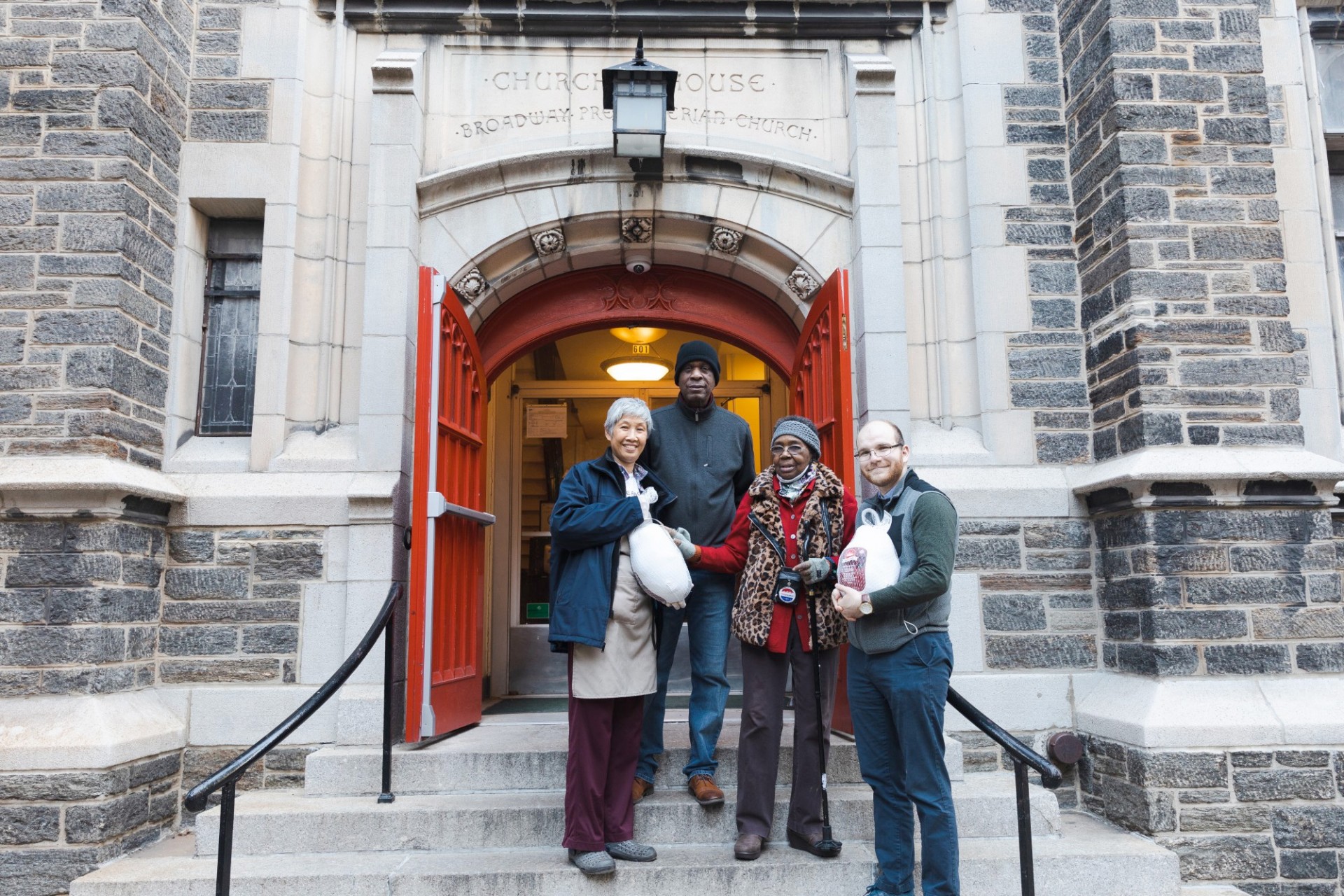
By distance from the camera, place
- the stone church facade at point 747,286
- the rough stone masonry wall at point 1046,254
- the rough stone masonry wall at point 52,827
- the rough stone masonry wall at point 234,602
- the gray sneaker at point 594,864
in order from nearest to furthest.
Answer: the gray sneaker at point 594,864 < the rough stone masonry wall at point 52,827 < the stone church facade at point 747,286 < the rough stone masonry wall at point 234,602 < the rough stone masonry wall at point 1046,254

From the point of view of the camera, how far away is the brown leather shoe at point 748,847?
3.52 meters

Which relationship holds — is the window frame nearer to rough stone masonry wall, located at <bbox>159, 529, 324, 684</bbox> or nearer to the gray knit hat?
rough stone masonry wall, located at <bbox>159, 529, 324, 684</bbox>

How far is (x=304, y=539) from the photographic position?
477 cm

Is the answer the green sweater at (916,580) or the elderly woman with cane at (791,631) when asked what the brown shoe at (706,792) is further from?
the green sweater at (916,580)

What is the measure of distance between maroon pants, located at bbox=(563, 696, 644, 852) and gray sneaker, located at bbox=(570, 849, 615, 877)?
0.08ft

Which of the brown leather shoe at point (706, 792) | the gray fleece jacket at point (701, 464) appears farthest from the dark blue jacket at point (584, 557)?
the brown leather shoe at point (706, 792)

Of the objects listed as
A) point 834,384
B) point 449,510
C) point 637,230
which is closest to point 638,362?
point 637,230

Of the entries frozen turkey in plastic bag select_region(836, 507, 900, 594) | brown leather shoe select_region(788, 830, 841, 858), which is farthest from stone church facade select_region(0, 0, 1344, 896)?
frozen turkey in plastic bag select_region(836, 507, 900, 594)

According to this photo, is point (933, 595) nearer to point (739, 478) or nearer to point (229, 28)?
point (739, 478)

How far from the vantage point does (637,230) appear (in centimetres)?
538

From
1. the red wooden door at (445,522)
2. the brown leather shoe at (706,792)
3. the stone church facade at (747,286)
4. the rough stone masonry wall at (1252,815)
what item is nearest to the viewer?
the brown leather shoe at (706,792)

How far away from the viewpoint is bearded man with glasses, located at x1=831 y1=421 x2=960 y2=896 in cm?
307

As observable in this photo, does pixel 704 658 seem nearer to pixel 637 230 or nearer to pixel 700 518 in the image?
pixel 700 518

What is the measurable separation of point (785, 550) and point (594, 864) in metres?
1.28
